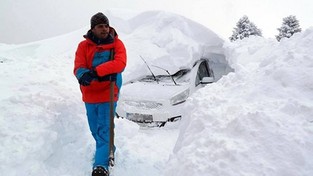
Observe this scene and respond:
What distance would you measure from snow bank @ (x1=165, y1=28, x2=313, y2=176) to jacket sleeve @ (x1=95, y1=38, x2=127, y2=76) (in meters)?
1.08

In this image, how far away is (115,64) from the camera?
3670 millimetres

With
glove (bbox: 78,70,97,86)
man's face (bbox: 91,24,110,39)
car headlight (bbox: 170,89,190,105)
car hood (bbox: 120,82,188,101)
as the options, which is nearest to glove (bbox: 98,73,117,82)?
→ glove (bbox: 78,70,97,86)

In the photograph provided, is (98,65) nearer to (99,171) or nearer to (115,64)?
(115,64)

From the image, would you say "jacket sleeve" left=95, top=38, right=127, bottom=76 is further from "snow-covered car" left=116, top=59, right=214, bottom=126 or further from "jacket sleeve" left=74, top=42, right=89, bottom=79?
"snow-covered car" left=116, top=59, right=214, bottom=126

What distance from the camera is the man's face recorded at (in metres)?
3.76

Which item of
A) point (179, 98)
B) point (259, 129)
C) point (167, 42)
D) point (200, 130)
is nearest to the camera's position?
point (259, 129)

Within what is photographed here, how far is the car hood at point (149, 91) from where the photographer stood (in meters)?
6.34

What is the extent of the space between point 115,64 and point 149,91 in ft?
9.84

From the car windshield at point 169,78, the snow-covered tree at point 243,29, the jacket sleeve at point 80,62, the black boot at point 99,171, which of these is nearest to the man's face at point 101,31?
the jacket sleeve at point 80,62

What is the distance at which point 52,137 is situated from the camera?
13.6 feet

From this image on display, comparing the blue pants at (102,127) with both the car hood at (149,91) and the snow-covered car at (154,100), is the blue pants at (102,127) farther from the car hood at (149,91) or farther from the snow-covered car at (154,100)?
the car hood at (149,91)

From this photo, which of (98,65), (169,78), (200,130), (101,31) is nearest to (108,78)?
(98,65)

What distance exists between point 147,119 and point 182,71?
104 inches

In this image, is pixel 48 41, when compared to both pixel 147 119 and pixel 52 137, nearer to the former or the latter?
pixel 147 119
